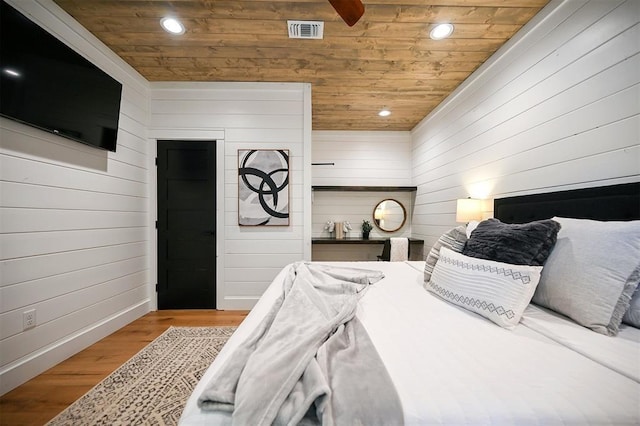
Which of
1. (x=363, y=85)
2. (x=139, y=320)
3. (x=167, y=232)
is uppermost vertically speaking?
(x=363, y=85)

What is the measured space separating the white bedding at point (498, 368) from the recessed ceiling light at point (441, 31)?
211cm

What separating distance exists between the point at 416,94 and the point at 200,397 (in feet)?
11.3

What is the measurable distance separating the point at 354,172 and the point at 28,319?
3.85 m

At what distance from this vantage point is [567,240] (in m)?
1.16

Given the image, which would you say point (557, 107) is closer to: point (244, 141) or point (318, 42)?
point (318, 42)

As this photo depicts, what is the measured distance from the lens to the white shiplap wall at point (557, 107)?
1.31 metres

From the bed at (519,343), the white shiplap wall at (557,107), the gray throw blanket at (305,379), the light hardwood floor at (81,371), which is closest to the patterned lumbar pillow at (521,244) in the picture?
the bed at (519,343)

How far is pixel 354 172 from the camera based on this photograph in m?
4.14

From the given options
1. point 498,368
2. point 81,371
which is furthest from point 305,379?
point 81,371

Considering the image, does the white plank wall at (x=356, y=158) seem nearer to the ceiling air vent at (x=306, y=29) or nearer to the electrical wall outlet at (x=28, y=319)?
the ceiling air vent at (x=306, y=29)

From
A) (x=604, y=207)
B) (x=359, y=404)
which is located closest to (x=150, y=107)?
(x=359, y=404)

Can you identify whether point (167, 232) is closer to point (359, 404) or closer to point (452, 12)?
point (359, 404)

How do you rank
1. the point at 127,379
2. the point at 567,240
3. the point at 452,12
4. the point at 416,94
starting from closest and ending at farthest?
1. the point at 567,240
2. the point at 127,379
3. the point at 452,12
4. the point at 416,94

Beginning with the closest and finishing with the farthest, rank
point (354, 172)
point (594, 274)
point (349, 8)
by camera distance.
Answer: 1. point (594, 274)
2. point (349, 8)
3. point (354, 172)
